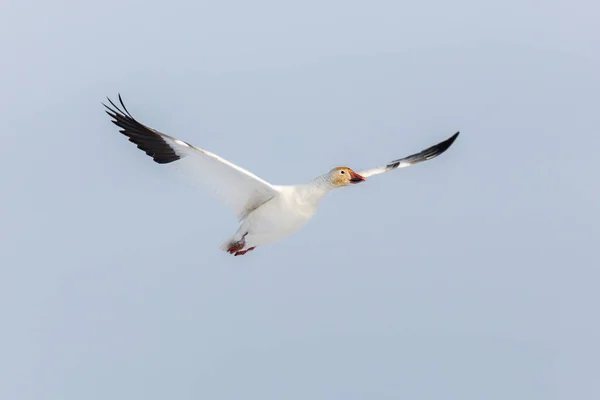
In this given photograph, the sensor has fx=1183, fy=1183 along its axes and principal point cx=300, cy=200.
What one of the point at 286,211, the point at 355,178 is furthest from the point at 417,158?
the point at 286,211

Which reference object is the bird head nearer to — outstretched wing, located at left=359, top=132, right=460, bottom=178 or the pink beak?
the pink beak

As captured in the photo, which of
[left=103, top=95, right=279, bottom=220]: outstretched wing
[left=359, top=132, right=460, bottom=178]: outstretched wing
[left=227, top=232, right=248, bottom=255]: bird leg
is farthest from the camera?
[left=359, top=132, right=460, bottom=178]: outstretched wing

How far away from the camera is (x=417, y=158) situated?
19.8 m

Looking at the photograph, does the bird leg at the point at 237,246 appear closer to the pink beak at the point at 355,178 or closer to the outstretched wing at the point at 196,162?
the outstretched wing at the point at 196,162

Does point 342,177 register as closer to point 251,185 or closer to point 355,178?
point 355,178

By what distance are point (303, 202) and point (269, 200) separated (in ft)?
2.21

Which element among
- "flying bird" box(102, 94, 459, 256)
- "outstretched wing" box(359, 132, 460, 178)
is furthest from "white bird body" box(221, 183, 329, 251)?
"outstretched wing" box(359, 132, 460, 178)

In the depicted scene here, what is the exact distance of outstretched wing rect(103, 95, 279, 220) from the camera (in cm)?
1759

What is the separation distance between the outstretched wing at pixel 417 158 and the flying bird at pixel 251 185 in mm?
829

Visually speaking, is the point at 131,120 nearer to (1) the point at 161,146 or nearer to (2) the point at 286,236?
(1) the point at 161,146

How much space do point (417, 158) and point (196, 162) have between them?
159 inches

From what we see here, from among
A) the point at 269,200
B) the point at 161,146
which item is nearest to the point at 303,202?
the point at 269,200

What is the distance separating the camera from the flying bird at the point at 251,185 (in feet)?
58.1

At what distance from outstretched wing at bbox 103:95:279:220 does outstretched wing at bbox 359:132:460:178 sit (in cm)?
199
